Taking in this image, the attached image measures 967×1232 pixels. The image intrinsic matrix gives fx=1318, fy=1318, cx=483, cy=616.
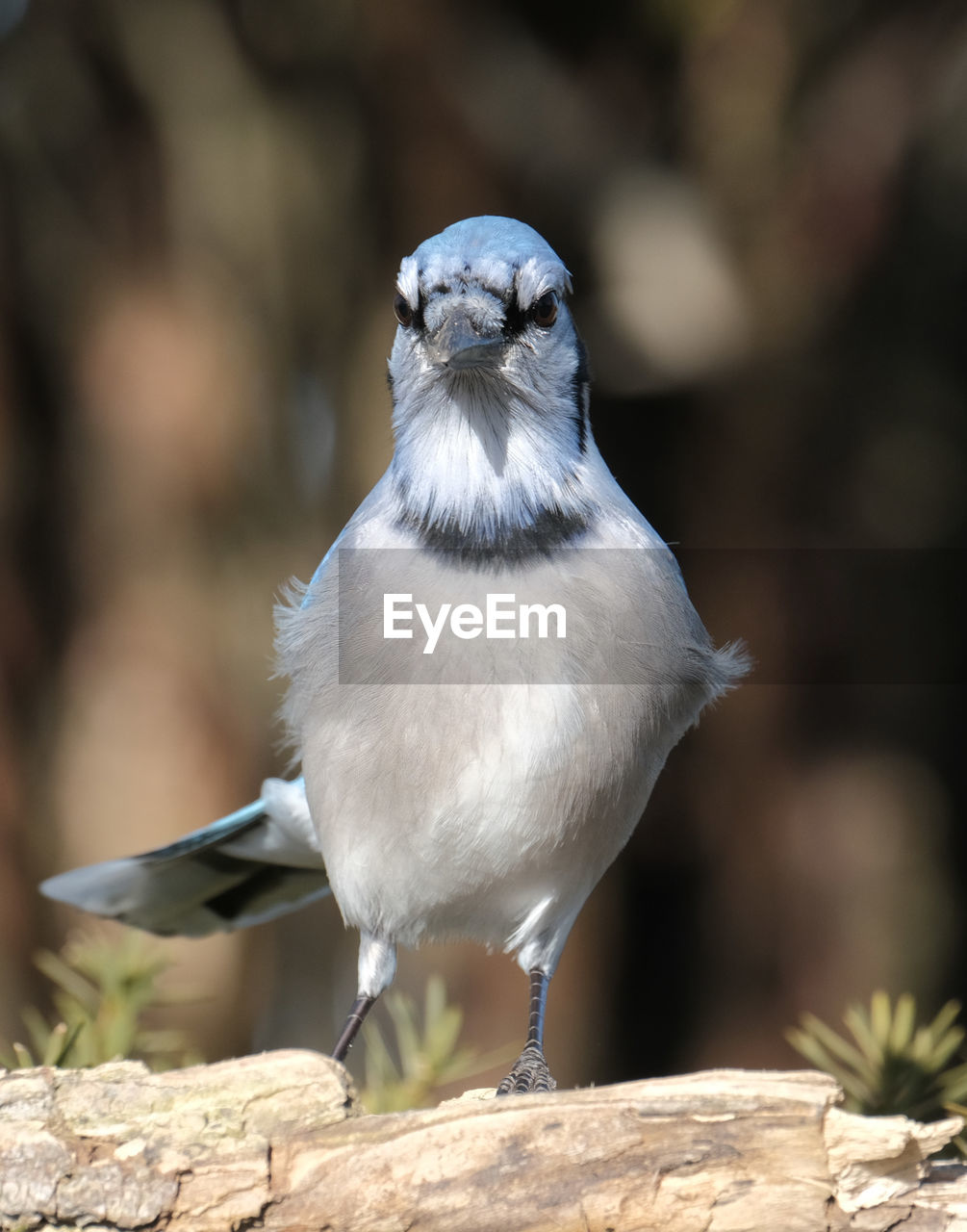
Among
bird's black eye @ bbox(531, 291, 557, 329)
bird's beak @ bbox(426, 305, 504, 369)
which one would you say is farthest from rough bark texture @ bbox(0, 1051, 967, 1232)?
bird's black eye @ bbox(531, 291, 557, 329)

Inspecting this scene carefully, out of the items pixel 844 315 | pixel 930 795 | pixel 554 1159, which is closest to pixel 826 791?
pixel 930 795

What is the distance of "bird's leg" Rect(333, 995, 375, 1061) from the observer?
227cm

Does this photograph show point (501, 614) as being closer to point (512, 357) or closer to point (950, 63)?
point (512, 357)

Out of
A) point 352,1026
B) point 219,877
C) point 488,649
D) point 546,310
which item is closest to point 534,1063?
point 352,1026

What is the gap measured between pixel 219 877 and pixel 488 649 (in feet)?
3.62

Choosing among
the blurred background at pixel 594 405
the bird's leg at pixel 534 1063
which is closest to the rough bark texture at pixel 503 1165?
the bird's leg at pixel 534 1063

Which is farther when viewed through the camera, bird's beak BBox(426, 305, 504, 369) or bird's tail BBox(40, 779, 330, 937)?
bird's tail BBox(40, 779, 330, 937)

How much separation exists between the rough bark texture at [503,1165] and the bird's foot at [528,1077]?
1.43 feet

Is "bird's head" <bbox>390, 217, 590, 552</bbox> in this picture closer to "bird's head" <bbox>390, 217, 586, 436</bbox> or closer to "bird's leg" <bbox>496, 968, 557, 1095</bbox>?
"bird's head" <bbox>390, 217, 586, 436</bbox>

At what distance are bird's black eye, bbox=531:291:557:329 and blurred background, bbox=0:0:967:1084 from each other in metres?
1.50

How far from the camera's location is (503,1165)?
162cm

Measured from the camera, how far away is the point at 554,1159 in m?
1.62

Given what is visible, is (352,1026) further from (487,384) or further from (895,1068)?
(487,384)

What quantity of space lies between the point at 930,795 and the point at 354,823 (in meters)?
2.17
